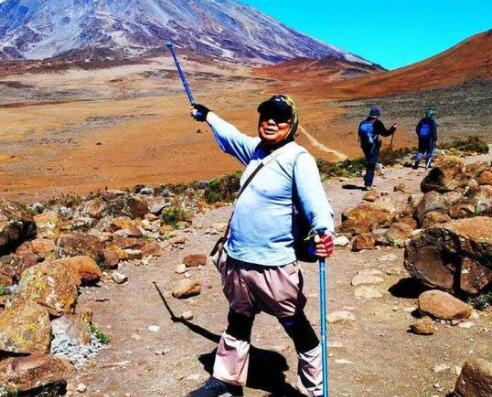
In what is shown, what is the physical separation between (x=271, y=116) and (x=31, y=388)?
109 inches

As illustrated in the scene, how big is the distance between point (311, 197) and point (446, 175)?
763 centimetres

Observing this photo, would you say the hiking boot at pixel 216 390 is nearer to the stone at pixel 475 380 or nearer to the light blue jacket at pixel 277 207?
the light blue jacket at pixel 277 207

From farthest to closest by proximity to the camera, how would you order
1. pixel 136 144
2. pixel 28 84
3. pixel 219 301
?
pixel 28 84 → pixel 136 144 → pixel 219 301

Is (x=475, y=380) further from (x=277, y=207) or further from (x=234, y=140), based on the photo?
(x=234, y=140)

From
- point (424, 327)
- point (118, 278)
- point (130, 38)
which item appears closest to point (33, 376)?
point (118, 278)

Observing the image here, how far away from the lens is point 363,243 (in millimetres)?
8086

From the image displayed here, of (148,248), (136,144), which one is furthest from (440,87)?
(148,248)

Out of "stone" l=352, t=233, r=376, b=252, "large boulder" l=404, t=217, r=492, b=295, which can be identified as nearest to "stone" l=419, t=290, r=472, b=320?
"large boulder" l=404, t=217, r=492, b=295

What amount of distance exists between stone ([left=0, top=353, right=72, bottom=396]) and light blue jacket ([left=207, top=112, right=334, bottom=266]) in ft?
6.16

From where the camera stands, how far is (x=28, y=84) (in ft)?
258

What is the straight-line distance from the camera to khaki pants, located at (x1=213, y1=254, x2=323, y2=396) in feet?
12.4

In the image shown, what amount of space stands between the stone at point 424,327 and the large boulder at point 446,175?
17.5 feet

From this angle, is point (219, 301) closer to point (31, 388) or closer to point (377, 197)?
point (31, 388)

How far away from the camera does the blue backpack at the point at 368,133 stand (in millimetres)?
11758
